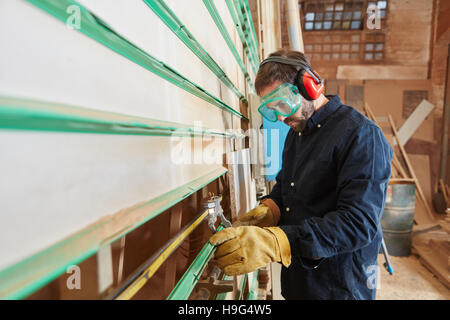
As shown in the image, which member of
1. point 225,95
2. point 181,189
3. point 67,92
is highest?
point 225,95

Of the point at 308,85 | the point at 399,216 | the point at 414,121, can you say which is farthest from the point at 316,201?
the point at 414,121

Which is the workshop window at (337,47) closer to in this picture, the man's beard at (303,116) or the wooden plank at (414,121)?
the wooden plank at (414,121)

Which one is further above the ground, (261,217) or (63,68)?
(63,68)

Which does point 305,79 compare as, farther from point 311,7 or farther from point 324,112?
point 311,7

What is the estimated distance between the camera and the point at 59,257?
39 centimetres

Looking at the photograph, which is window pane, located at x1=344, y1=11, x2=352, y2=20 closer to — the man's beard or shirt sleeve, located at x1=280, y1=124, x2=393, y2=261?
the man's beard

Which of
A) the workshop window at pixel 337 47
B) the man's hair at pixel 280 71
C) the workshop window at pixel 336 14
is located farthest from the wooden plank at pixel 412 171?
the man's hair at pixel 280 71

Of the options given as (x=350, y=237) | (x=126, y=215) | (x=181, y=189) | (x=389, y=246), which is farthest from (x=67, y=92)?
(x=389, y=246)

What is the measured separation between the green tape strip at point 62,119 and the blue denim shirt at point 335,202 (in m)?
0.79

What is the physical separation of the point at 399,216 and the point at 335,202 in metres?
3.90

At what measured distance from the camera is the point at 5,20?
0.34m

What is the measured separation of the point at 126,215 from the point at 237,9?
6.67ft

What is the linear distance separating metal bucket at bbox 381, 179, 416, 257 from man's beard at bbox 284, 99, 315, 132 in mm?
3653
